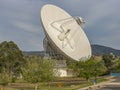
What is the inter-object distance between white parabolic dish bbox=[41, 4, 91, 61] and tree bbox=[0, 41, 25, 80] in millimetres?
30284

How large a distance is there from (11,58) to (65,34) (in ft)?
113

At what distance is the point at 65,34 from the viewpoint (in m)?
75.9

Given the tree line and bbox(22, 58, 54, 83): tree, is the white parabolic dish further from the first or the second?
bbox(22, 58, 54, 83): tree

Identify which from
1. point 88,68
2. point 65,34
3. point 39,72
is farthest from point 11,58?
point 39,72

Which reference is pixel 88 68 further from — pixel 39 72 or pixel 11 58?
pixel 11 58

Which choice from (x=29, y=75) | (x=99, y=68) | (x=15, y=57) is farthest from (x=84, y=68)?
(x=15, y=57)

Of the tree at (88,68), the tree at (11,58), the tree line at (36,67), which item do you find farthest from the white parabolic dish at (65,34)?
the tree at (11,58)

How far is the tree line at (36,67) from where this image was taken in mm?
43594

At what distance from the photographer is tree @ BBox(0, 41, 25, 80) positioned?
102500mm

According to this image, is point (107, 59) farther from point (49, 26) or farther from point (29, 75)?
point (29, 75)

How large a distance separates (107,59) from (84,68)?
77.2m

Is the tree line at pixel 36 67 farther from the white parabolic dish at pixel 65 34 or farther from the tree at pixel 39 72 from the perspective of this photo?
the white parabolic dish at pixel 65 34

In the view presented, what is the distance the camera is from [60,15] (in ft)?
256

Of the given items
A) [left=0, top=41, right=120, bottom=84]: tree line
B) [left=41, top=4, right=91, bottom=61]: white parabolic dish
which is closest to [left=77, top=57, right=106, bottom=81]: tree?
[left=0, top=41, right=120, bottom=84]: tree line
